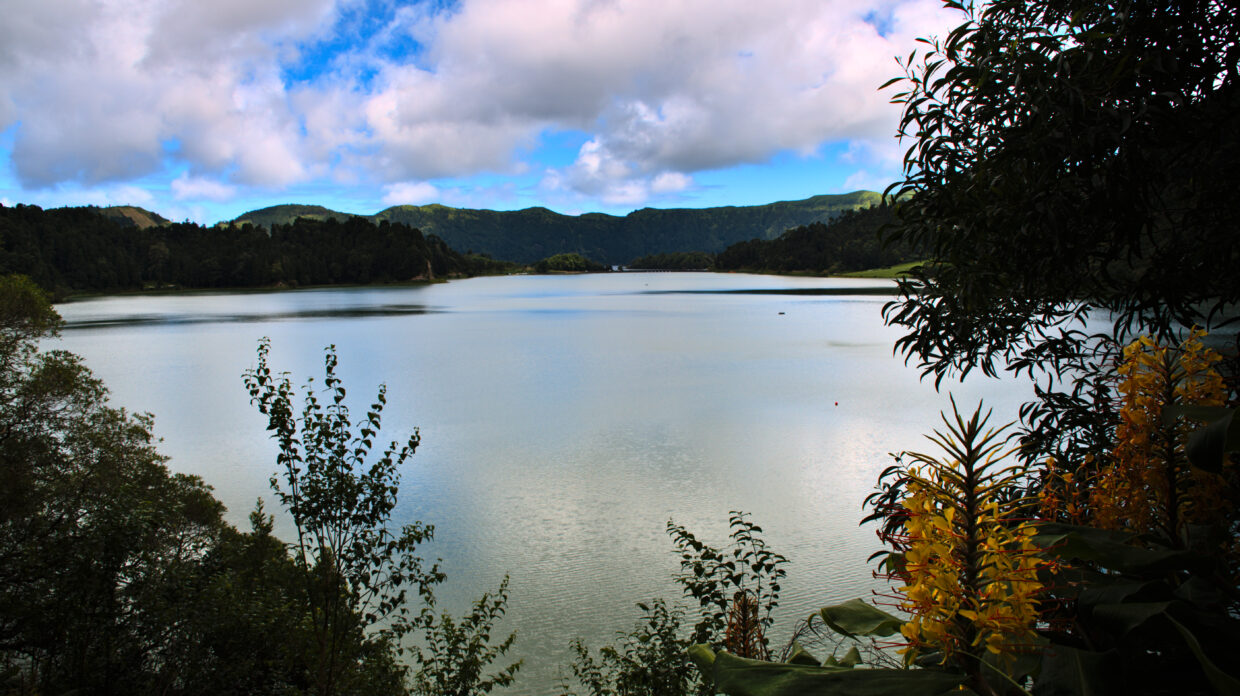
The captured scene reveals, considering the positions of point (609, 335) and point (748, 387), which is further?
point (609, 335)

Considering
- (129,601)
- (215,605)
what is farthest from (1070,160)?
(129,601)

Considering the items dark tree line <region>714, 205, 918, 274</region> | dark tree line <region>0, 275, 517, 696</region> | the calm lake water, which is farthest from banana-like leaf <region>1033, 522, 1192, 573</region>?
dark tree line <region>714, 205, 918, 274</region>

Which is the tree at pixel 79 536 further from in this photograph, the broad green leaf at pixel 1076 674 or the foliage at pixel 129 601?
the broad green leaf at pixel 1076 674

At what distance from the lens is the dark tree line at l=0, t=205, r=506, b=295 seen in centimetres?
8656

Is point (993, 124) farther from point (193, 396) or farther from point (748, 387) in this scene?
point (193, 396)

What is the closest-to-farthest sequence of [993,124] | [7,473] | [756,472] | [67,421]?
[993,124] → [7,473] → [67,421] → [756,472]

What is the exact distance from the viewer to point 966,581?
1.15m

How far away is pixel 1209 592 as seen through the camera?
61.8 inches

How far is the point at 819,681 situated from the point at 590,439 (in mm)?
14316

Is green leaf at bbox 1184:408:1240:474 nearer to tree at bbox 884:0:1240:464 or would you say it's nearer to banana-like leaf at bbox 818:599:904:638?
banana-like leaf at bbox 818:599:904:638

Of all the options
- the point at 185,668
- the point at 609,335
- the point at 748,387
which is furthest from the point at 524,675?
the point at 609,335

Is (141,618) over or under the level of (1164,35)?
under

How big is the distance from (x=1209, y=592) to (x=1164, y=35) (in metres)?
2.69

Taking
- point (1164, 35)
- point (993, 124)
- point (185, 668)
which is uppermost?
point (1164, 35)
